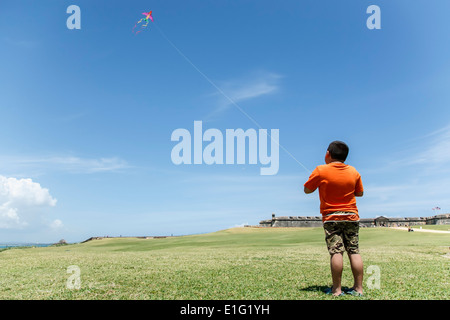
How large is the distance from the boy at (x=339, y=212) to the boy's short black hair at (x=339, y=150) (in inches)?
4.8

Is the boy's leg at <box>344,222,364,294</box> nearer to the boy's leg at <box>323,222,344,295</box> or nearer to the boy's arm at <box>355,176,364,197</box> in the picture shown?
the boy's leg at <box>323,222,344,295</box>

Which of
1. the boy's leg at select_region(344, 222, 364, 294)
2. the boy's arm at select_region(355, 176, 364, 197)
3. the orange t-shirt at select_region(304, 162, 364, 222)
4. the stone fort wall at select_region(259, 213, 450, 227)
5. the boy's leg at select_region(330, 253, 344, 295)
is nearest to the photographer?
the boy's leg at select_region(330, 253, 344, 295)

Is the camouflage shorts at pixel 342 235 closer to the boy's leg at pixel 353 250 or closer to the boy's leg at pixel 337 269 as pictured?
the boy's leg at pixel 353 250

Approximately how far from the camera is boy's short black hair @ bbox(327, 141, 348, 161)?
248 inches

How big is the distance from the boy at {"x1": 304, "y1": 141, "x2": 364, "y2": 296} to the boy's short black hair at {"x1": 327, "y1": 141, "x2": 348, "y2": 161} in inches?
4.8

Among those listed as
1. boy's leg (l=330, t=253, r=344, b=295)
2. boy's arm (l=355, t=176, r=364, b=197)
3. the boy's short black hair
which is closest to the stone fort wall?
boy's arm (l=355, t=176, r=364, b=197)

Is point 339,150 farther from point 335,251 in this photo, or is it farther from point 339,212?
point 335,251

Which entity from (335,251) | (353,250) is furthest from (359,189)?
(335,251)

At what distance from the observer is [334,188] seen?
6008 millimetres

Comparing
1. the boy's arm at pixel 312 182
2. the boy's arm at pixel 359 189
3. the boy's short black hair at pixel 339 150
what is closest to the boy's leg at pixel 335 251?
the boy's arm at pixel 312 182

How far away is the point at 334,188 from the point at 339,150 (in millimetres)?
775

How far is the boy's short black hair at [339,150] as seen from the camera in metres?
6.30
